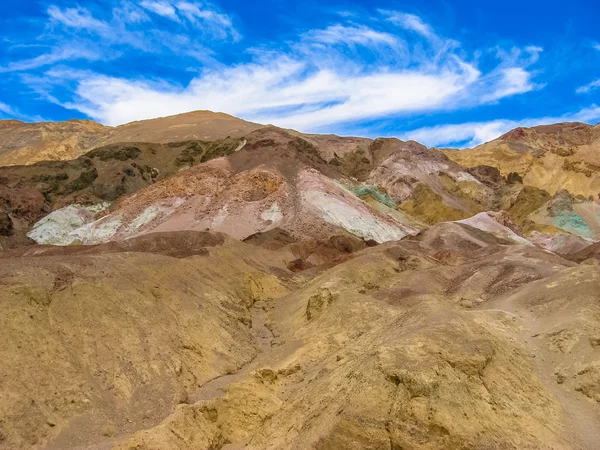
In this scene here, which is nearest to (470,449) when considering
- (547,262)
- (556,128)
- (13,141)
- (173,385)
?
(173,385)

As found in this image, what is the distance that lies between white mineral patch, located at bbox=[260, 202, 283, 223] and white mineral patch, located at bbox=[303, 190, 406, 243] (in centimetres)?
305

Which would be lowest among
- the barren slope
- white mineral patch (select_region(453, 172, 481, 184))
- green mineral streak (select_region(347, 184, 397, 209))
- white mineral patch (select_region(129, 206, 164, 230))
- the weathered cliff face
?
the barren slope

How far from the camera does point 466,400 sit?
1098 centimetres

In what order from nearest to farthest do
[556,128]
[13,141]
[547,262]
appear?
[547,262], [13,141], [556,128]

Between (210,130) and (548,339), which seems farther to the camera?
(210,130)

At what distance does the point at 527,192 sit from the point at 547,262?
150 feet

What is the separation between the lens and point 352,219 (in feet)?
167

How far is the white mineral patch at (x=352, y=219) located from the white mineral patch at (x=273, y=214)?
3046mm

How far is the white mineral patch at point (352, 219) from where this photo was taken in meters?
49.6

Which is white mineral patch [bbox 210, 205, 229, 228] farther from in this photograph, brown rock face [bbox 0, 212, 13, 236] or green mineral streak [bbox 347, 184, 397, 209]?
brown rock face [bbox 0, 212, 13, 236]

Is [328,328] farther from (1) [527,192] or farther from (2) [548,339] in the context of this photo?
(1) [527,192]

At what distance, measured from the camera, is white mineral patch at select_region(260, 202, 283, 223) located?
163ft

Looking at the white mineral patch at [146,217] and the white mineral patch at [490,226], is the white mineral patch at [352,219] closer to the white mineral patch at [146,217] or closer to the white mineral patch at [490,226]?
the white mineral patch at [490,226]

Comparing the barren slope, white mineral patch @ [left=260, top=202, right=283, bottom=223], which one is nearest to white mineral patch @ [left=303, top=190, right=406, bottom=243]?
white mineral patch @ [left=260, top=202, right=283, bottom=223]
